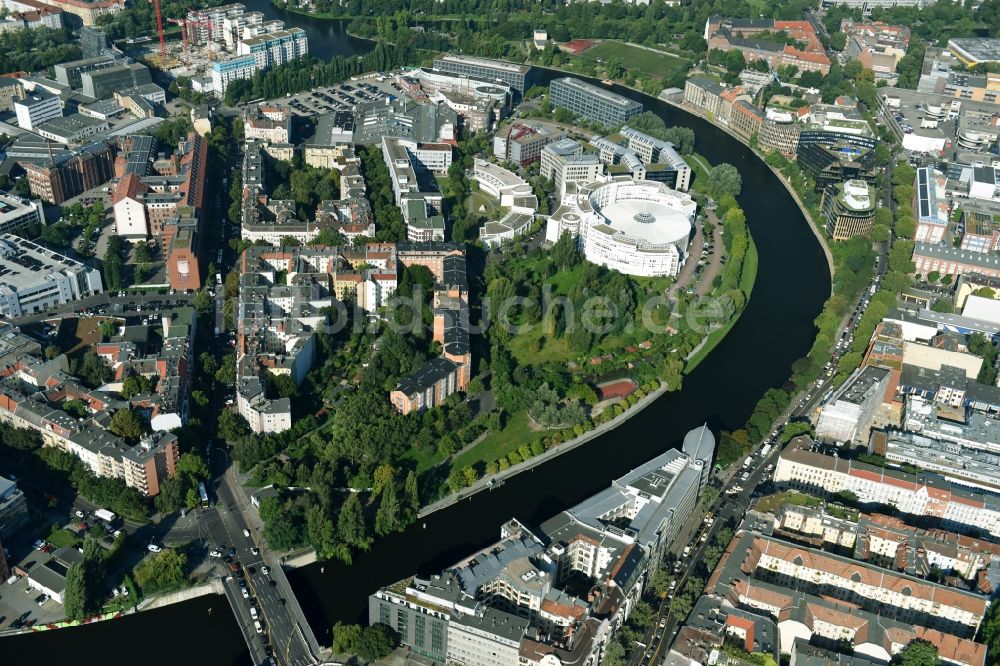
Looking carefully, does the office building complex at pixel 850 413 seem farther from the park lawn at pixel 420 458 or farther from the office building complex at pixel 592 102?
the office building complex at pixel 592 102

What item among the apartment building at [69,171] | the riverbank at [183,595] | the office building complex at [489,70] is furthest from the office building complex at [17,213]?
the office building complex at [489,70]

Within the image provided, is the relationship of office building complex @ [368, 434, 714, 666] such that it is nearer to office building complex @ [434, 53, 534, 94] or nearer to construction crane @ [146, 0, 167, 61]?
office building complex @ [434, 53, 534, 94]

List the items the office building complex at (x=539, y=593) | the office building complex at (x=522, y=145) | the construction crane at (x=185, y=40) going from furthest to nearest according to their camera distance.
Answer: the construction crane at (x=185, y=40) < the office building complex at (x=522, y=145) < the office building complex at (x=539, y=593)

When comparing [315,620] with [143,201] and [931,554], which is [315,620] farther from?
[143,201]

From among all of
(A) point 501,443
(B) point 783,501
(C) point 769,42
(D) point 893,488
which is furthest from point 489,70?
(D) point 893,488

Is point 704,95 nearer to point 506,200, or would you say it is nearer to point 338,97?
point 506,200

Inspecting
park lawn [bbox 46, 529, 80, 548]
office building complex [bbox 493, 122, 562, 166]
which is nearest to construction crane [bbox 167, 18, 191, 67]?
office building complex [bbox 493, 122, 562, 166]
